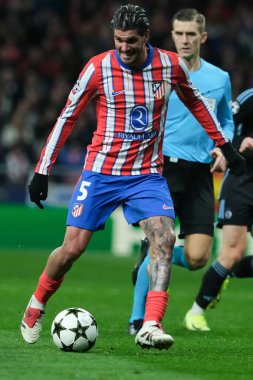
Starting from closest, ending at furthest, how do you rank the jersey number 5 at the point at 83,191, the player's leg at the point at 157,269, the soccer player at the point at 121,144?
the player's leg at the point at 157,269 < the soccer player at the point at 121,144 < the jersey number 5 at the point at 83,191

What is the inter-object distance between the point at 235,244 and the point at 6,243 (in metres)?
8.58

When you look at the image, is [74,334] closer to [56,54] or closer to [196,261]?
[196,261]

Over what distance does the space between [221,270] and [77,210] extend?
222 centimetres

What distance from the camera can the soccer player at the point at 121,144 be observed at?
657 centimetres

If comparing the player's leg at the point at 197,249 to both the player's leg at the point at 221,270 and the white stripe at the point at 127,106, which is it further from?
the white stripe at the point at 127,106

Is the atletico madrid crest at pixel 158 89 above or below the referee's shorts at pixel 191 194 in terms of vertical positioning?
above

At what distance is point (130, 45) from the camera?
6.52m

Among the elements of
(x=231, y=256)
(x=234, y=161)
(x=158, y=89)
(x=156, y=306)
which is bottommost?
(x=231, y=256)

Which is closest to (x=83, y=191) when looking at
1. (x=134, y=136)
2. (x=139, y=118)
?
(x=134, y=136)

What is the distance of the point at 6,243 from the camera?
16.7 metres

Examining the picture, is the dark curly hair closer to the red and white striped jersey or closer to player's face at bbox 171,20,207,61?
the red and white striped jersey

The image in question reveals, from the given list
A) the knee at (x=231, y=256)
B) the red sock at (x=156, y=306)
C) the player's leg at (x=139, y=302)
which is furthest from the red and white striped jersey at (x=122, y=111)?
the knee at (x=231, y=256)

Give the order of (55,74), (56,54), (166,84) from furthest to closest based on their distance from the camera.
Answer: (56,54), (55,74), (166,84)

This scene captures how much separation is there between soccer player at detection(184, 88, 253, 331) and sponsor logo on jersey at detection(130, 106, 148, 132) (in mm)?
1854
